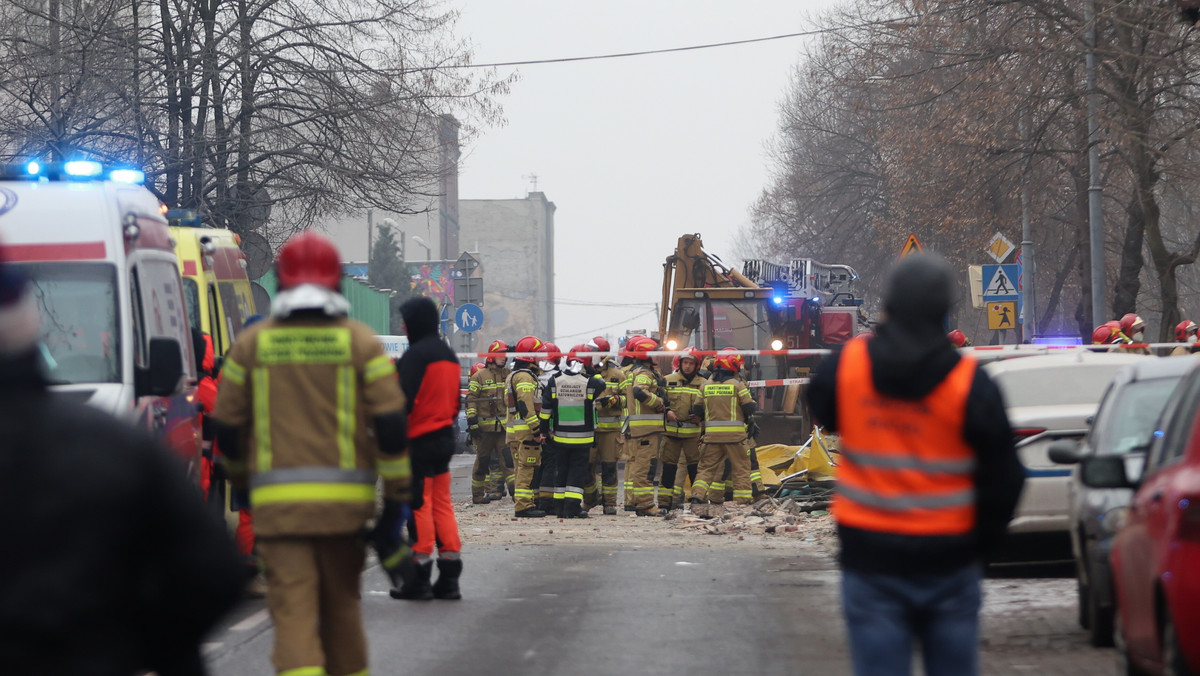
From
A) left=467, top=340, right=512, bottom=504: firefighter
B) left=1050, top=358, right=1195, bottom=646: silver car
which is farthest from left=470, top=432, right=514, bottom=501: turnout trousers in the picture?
left=1050, top=358, right=1195, bottom=646: silver car

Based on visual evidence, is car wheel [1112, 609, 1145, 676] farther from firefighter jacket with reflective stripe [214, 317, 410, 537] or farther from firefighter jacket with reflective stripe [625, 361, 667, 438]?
firefighter jacket with reflective stripe [625, 361, 667, 438]

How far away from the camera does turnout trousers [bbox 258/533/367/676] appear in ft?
17.8

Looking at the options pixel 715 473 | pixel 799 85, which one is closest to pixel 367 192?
pixel 715 473

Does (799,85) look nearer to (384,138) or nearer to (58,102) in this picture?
(384,138)

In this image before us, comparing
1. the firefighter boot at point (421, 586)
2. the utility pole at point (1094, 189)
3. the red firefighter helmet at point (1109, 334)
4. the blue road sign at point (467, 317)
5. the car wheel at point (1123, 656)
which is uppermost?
the utility pole at point (1094, 189)

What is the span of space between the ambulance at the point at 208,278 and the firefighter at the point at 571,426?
4324 millimetres

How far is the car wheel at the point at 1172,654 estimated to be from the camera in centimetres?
517

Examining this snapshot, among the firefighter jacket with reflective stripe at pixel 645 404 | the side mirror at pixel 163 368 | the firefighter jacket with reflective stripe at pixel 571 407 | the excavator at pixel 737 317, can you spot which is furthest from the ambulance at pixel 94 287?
the excavator at pixel 737 317

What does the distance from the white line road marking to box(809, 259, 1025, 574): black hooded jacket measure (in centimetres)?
537

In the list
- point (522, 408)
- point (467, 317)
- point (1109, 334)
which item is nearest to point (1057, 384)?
point (522, 408)

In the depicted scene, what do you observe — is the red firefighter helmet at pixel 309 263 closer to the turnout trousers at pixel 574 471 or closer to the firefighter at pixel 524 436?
the turnout trousers at pixel 574 471

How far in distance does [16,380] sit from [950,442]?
8.84ft

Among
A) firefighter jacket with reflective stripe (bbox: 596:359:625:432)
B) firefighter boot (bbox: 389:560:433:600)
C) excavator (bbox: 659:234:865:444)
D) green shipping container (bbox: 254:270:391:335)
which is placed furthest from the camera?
green shipping container (bbox: 254:270:391:335)

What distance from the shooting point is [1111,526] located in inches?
281
